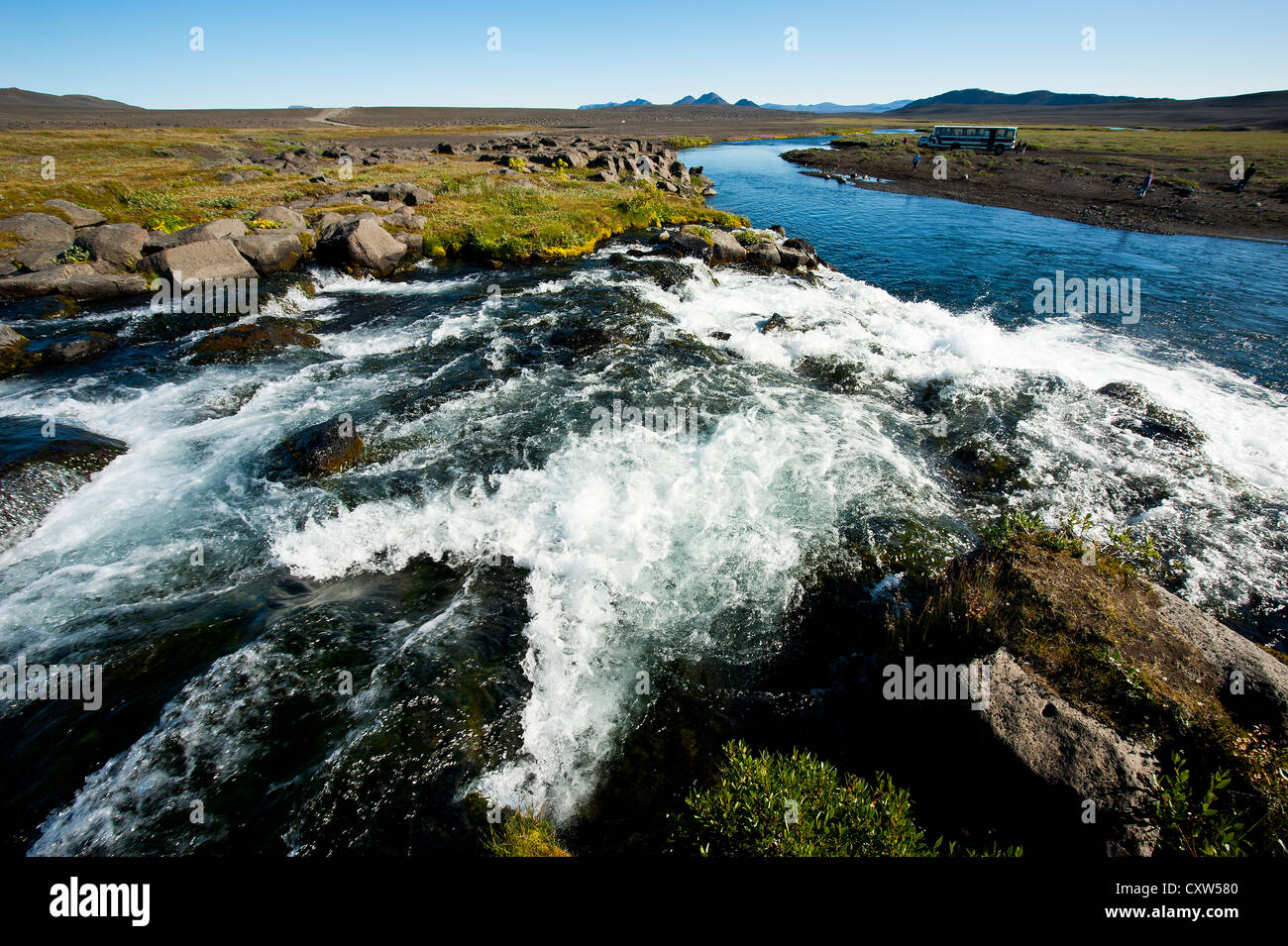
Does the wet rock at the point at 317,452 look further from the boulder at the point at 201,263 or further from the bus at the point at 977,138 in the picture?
the bus at the point at 977,138

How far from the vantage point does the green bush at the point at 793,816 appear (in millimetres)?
4852

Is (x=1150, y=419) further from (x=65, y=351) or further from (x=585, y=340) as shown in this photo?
(x=65, y=351)

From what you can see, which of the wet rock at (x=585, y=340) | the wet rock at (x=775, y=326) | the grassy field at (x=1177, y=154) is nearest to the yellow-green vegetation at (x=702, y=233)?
the wet rock at (x=775, y=326)

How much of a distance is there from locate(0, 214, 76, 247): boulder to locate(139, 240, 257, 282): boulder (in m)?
5.78

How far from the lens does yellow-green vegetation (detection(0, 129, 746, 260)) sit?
27.3m

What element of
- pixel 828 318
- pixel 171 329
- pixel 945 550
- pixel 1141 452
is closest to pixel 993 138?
pixel 828 318

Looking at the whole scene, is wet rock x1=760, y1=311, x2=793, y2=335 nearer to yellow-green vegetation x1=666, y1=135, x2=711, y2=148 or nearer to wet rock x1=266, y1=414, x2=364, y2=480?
wet rock x1=266, y1=414, x2=364, y2=480

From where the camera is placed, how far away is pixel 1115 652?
6.43 m

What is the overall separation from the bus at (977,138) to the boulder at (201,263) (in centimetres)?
10183

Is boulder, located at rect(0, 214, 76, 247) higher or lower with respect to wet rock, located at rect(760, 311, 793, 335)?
higher

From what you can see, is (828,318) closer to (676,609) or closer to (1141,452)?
(1141,452)

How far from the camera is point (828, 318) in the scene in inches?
841

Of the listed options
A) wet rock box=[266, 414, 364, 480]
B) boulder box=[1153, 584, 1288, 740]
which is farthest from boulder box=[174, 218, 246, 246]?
boulder box=[1153, 584, 1288, 740]

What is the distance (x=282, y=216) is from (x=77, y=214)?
9447mm
